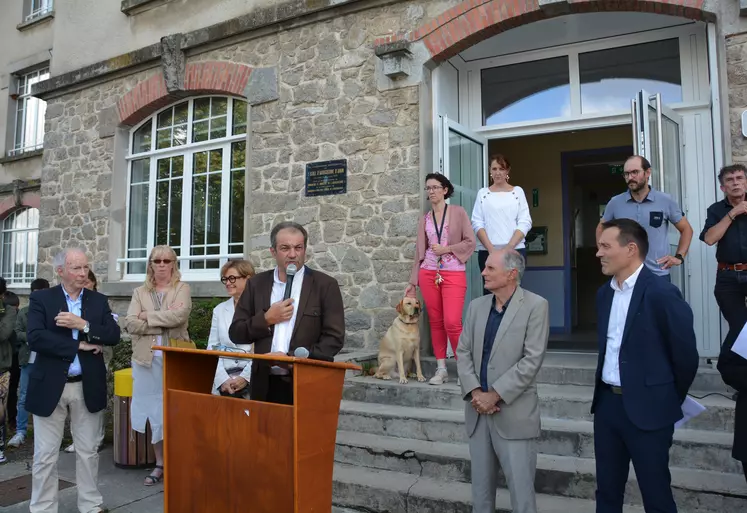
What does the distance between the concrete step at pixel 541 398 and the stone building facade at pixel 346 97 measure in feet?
4.22

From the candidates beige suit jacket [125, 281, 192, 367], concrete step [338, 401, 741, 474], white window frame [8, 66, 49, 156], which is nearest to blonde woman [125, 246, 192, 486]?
beige suit jacket [125, 281, 192, 367]

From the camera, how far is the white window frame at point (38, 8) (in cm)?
1273

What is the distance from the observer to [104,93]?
32.1 feet

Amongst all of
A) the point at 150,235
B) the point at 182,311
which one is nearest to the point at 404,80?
the point at 182,311

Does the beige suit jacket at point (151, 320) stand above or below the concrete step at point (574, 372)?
above

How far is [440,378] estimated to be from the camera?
5.64m

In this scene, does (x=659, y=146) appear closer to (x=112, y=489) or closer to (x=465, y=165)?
(x=465, y=165)

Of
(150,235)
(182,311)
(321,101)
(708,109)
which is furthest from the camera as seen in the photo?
(150,235)

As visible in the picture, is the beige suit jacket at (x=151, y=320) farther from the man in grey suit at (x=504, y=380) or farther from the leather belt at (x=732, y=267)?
the leather belt at (x=732, y=267)

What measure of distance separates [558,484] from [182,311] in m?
3.26

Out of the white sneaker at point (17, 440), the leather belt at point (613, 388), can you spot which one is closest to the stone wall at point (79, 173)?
the white sneaker at point (17, 440)

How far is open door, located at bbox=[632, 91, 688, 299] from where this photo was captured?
217 inches

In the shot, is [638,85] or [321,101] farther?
[321,101]

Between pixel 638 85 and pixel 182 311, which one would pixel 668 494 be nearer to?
pixel 182 311
